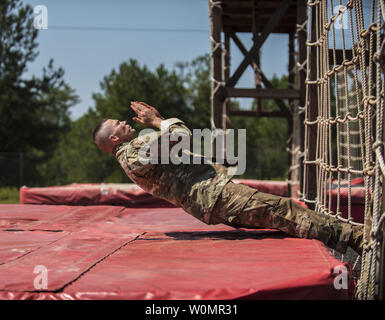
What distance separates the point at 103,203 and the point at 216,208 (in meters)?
2.93

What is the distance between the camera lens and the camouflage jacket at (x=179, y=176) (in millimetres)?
2764

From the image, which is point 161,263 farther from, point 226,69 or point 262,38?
point 226,69

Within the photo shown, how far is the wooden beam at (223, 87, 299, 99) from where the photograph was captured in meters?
6.26

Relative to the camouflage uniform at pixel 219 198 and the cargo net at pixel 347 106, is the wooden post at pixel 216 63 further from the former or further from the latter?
the camouflage uniform at pixel 219 198

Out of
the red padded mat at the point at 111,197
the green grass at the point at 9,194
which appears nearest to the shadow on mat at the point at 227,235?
the red padded mat at the point at 111,197

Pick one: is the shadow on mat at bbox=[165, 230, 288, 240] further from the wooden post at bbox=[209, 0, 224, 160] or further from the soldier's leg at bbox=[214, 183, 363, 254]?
the wooden post at bbox=[209, 0, 224, 160]

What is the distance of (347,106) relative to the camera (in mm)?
2783

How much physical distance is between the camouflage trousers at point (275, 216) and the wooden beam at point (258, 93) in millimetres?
3630

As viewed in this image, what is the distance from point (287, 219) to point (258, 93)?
390 centimetres

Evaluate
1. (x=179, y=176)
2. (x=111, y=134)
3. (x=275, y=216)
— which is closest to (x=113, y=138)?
(x=111, y=134)

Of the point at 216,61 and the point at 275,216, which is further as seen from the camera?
the point at 216,61

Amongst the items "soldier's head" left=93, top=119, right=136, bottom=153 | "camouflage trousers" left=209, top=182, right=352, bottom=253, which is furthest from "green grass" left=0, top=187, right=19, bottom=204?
"camouflage trousers" left=209, top=182, right=352, bottom=253

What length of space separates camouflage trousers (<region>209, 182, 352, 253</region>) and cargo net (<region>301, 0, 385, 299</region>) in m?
0.19

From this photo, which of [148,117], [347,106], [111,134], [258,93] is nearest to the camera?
[347,106]
